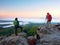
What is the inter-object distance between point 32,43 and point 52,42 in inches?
101

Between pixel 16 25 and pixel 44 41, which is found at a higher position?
pixel 16 25

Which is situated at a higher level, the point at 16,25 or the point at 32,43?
the point at 16,25

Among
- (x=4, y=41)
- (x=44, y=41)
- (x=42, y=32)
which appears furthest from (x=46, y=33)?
(x=4, y=41)

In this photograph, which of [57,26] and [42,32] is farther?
[57,26]

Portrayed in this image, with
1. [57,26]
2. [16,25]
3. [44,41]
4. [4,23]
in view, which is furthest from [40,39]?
[4,23]

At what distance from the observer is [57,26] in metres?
37.5

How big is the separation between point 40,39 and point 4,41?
4766 millimetres

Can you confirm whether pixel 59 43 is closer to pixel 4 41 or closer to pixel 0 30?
pixel 4 41

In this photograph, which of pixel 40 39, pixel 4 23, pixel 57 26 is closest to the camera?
pixel 40 39

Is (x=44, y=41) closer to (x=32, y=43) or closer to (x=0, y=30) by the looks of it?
(x=32, y=43)

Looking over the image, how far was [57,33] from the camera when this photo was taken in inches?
1312

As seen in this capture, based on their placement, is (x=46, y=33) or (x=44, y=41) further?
(x=46, y=33)

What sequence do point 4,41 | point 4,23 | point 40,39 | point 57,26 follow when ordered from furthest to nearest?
point 4,23 < point 57,26 < point 40,39 < point 4,41

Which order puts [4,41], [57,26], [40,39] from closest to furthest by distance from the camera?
[4,41], [40,39], [57,26]
